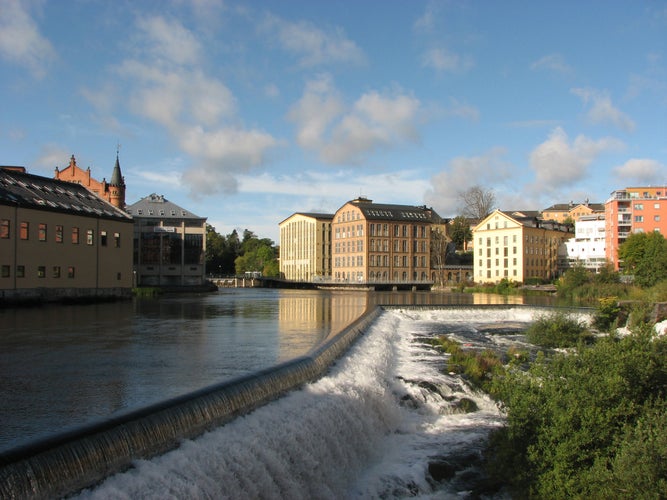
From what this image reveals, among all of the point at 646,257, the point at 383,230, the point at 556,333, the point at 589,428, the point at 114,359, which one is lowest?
the point at 556,333

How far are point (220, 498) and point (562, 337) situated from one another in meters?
18.6

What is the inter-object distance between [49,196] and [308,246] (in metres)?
63.6

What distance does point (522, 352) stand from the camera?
1953 centimetres

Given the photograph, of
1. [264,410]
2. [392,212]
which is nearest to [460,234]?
[392,212]

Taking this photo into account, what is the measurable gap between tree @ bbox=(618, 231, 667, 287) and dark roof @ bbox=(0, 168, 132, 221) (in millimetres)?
43040

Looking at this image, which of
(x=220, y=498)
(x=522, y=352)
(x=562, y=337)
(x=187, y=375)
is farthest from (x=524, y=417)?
(x=562, y=337)

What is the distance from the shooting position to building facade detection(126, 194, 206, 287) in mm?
73812

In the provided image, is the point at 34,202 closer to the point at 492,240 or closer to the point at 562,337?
the point at 562,337

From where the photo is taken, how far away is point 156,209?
7681cm

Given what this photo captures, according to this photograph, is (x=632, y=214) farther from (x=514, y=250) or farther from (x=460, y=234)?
(x=460, y=234)

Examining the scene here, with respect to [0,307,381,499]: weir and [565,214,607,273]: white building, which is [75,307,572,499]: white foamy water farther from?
[565,214,607,273]: white building

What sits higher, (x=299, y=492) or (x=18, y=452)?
(x=18, y=452)

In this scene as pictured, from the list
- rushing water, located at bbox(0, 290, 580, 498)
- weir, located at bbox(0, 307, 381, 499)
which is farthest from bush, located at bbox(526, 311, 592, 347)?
→ weir, located at bbox(0, 307, 381, 499)

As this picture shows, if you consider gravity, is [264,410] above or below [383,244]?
below
